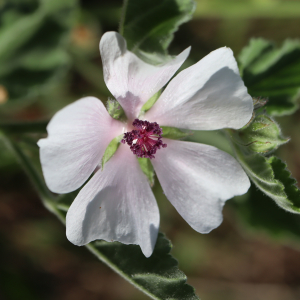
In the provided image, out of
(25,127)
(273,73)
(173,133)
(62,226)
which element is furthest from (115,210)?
(62,226)

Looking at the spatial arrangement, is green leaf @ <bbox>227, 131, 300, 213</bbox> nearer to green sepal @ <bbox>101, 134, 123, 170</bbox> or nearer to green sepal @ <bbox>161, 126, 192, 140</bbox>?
green sepal @ <bbox>161, 126, 192, 140</bbox>

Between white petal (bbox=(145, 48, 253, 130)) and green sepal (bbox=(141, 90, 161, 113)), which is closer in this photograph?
white petal (bbox=(145, 48, 253, 130))

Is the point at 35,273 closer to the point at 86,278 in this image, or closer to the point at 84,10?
the point at 86,278

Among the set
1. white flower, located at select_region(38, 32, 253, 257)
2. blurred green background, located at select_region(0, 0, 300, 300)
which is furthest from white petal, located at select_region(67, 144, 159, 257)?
blurred green background, located at select_region(0, 0, 300, 300)

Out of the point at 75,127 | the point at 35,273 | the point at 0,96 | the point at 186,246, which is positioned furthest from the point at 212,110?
the point at 35,273

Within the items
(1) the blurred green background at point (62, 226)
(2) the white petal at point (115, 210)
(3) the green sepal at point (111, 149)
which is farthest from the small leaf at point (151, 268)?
(1) the blurred green background at point (62, 226)
